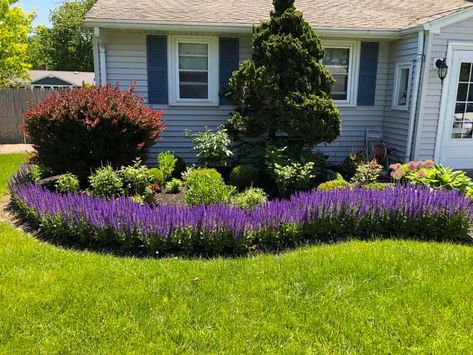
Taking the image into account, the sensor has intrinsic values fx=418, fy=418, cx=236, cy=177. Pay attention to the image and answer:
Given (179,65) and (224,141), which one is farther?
(179,65)

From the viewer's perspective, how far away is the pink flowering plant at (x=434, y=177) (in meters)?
6.52

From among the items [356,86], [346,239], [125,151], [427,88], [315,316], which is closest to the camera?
[315,316]

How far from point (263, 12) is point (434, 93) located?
165 inches

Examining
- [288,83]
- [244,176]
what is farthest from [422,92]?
[244,176]

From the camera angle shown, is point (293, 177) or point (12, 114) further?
point (12, 114)

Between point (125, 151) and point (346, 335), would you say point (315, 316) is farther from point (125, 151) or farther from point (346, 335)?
point (125, 151)

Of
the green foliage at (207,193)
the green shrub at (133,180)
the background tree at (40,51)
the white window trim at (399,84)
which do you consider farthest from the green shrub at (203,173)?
the background tree at (40,51)

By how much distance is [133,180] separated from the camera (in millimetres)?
6621

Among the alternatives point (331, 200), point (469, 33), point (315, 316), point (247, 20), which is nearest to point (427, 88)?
point (469, 33)

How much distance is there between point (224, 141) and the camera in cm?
807

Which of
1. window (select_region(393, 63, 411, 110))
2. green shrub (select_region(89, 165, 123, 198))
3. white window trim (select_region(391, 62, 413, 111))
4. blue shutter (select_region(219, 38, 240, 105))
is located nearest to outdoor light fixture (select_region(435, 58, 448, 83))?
white window trim (select_region(391, 62, 413, 111))

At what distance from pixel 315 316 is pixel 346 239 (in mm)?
2019

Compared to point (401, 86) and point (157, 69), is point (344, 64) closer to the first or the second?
point (401, 86)

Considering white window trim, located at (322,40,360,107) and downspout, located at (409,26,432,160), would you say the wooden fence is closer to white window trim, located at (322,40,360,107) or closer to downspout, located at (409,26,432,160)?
white window trim, located at (322,40,360,107)
